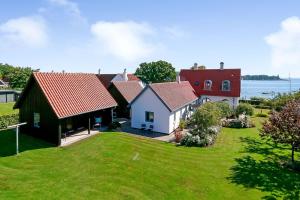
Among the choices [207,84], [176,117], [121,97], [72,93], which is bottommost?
[176,117]

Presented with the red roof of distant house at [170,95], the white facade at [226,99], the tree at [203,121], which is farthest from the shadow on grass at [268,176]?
the white facade at [226,99]

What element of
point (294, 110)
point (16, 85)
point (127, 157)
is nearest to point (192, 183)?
point (127, 157)

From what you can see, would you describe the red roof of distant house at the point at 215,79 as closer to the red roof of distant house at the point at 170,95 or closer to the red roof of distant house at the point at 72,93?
the red roof of distant house at the point at 170,95

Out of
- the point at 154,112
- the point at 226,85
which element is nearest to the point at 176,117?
the point at 154,112

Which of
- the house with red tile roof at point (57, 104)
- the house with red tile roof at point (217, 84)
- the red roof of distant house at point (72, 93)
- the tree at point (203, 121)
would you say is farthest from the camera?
the house with red tile roof at point (217, 84)

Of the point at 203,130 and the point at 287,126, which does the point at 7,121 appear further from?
the point at 287,126

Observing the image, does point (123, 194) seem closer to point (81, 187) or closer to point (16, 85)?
point (81, 187)
